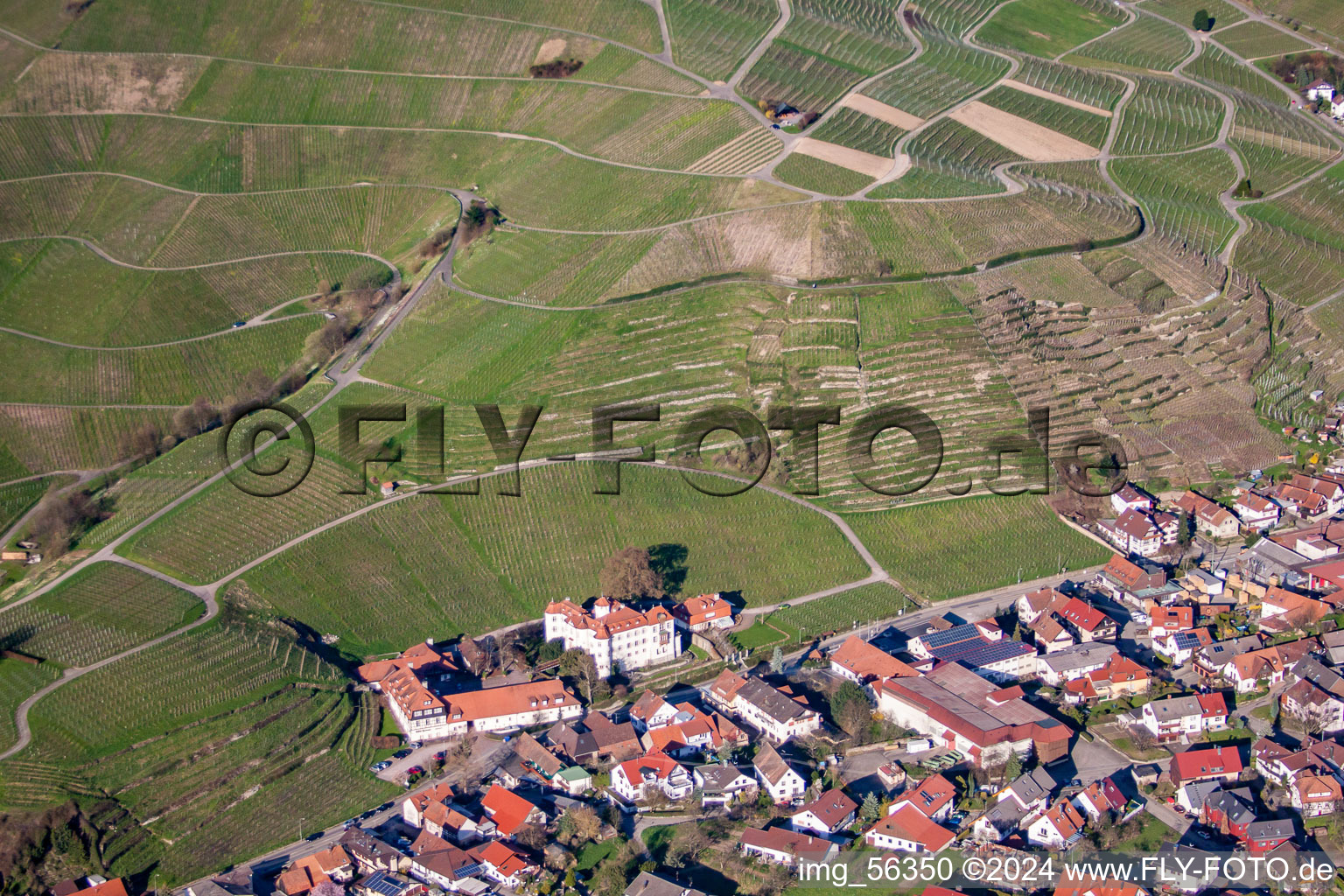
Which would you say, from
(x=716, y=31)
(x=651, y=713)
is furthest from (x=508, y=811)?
(x=716, y=31)

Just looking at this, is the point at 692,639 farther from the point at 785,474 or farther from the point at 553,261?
the point at 553,261

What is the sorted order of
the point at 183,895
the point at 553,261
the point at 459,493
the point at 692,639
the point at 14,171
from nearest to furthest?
the point at 183,895 → the point at 692,639 → the point at 459,493 → the point at 553,261 → the point at 14,171

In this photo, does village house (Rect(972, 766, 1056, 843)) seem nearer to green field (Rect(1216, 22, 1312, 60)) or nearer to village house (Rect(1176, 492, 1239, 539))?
village house (Rect(1176, 492, 1239, 539))

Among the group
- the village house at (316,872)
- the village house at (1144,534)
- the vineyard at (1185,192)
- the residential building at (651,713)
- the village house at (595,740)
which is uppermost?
the vineyard at (1185,192)

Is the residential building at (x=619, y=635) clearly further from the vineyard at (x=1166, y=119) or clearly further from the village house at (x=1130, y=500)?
the vineyard at (x=1166, y=119)

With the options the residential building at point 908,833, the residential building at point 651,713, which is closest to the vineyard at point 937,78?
the residential building at point 651,713

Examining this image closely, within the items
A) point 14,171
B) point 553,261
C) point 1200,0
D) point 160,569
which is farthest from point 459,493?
point 1200,0
